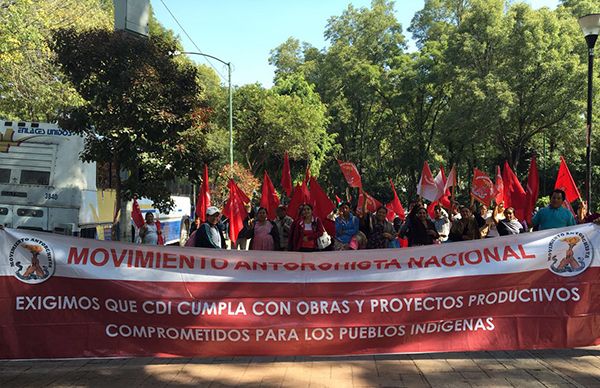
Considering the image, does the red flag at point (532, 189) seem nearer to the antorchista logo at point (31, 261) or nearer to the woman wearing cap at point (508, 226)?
the woman wearing cap at point (508, 226)

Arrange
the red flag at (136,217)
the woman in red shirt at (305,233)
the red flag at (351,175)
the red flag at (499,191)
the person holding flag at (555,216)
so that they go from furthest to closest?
the red flag at (499,191) < the red flag at (136,217) < the red flag at (351,175) < the woman in red shirt at (305,233) < the person holding flag at (555,216)

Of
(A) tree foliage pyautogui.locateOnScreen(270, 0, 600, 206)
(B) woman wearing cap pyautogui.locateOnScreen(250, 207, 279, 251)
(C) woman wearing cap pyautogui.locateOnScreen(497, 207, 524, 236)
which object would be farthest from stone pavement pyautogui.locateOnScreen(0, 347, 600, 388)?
(A) tree foliage pyautogui.locateOnScreen(270, 0, 600, 206)

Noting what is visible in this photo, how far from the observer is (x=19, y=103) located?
52.3 ft

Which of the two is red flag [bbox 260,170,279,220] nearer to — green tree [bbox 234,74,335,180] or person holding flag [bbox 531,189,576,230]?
person holding flag [bbox 531,189,576,230]

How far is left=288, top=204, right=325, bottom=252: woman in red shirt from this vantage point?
8398mm

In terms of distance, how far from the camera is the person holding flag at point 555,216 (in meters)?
7.73

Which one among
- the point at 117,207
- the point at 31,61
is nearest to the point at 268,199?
the point at 117,207

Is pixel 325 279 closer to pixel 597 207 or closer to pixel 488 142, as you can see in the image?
pixel 488 142

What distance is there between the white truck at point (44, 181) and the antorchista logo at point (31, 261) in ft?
20.9

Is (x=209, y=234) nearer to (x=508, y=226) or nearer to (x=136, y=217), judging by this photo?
(x=508, y=226)

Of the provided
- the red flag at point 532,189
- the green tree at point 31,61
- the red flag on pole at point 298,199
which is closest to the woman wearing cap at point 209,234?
the red flag on pole at point 298,199

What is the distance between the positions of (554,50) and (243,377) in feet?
84.5

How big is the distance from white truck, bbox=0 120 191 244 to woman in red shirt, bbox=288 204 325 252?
4914 millimetres

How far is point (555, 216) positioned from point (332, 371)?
3903 millimetres
